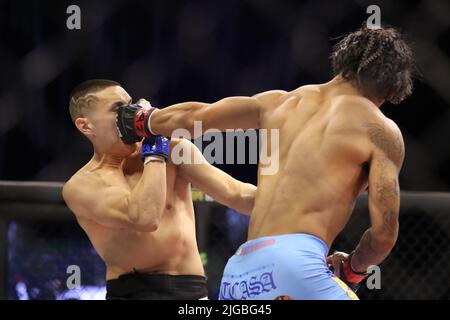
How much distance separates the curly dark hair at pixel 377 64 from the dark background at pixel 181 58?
1063 mm

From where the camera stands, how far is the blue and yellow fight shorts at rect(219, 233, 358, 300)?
5.70ft

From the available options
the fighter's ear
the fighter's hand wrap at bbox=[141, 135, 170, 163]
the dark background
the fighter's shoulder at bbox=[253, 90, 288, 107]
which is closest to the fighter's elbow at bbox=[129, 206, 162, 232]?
the fighter's hand wrap at bbox=[141, 135, 170, 163]

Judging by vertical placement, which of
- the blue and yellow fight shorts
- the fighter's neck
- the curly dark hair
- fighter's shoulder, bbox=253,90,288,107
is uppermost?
the curly dark hair

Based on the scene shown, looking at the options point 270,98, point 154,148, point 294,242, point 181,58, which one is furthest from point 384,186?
point 181,58

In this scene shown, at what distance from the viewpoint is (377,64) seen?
1.90 m

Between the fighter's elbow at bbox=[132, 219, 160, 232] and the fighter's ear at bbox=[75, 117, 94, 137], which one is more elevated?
the fighter's ear at bbox=[75, 117, 94, 137]

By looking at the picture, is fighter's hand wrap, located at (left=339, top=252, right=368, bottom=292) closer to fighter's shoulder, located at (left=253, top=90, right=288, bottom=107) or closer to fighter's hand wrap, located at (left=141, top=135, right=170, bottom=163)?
fighter's shoulder, located at (left=253, top=90, right=288, bottom=107)

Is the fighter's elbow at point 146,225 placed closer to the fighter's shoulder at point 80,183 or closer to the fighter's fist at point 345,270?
the fighter's shoulder at point 80,183

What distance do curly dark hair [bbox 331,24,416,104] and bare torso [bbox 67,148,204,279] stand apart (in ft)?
2.28

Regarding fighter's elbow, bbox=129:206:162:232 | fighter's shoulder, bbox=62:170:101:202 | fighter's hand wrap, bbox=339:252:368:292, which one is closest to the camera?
fighter's hand wrap, bbox=339:252:368:292

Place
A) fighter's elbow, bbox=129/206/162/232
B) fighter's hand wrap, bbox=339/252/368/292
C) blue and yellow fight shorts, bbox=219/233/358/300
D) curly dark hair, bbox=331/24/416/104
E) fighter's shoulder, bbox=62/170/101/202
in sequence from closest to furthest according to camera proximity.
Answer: blue and yellow fight shorts, bbox=219/233/358/300 < curly dark hair, bbox=331/24/416/104 < fighter's hand wrap, bbox=339/252/368/292 < fighter's elbow, bbox=129/206/162/232 < fighter's shoulder, bbox=62/170/101/202
